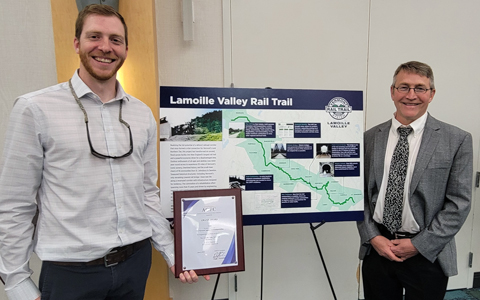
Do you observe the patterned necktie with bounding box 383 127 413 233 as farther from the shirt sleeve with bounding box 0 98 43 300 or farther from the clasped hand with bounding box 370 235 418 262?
the shirt sleeve with bounding box 0 98 43 300

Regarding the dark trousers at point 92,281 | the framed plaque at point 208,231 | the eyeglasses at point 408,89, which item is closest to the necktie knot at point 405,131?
the eyeglasses at point 408,89

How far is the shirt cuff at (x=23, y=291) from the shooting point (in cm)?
94

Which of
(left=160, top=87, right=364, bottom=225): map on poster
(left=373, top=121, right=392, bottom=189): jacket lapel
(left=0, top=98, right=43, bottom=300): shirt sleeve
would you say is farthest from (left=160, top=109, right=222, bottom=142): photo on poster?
(left=373, top=121, right=392, bottom=189): jacket lapel

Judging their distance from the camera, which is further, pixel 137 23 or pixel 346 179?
pixel 137 23

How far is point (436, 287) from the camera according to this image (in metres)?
1.41

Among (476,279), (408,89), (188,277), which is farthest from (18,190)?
(476,279)

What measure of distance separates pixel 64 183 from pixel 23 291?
0.41 m

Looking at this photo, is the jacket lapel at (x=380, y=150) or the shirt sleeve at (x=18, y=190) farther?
the jacket lapel at (x=380, y=150)

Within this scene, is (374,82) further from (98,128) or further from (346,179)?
(98,128)

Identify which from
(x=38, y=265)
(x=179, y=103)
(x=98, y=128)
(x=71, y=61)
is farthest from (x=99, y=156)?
(x=38, y=265)

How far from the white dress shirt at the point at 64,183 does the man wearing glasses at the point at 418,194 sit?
134 centimetres

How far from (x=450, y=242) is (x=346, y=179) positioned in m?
0.62

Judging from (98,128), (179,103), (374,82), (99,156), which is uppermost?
(374,82)

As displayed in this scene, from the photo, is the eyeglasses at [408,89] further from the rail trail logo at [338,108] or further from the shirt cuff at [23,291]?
the shirt cuff at [23,291]
